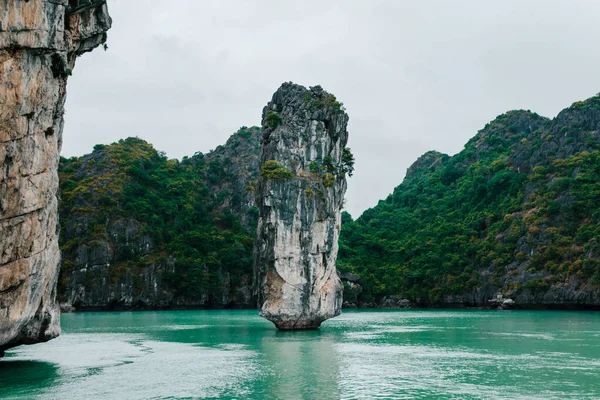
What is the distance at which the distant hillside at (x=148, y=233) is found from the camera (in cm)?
7931

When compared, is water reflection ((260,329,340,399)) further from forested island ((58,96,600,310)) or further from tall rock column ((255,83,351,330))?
forested island ((58,96,600,310))

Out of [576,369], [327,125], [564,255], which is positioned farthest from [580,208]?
[576,369]

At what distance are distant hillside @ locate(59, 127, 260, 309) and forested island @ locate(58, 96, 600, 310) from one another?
0.60ft

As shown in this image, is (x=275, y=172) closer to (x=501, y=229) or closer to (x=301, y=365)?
(x=301, y=365)

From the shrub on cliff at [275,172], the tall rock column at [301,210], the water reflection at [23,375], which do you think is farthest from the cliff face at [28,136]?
the shrub on cliff at [275,172]

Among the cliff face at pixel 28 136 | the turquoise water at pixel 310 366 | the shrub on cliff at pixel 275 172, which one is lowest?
the turquoise water at pixel 310 366

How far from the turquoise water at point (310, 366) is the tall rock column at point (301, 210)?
6.92ft

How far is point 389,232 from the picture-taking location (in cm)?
9944

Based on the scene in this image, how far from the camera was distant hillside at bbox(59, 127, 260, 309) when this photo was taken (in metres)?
79.3

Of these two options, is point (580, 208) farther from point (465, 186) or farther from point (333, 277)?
point (333, 277)

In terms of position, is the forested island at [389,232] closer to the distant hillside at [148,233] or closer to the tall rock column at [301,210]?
the distant hillside at [148,233]

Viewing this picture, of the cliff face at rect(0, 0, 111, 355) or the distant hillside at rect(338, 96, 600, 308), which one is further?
the distant hillside at rect(338, 96, 600, 308)

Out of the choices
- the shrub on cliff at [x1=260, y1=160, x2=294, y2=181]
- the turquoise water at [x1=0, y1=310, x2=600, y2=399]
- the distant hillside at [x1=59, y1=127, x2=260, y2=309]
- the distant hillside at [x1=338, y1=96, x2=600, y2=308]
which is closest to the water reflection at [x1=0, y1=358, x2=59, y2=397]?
the turquoise water at [x1=0, y1=310, x2=600, y2=399]

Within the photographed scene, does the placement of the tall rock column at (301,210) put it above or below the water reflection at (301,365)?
above
